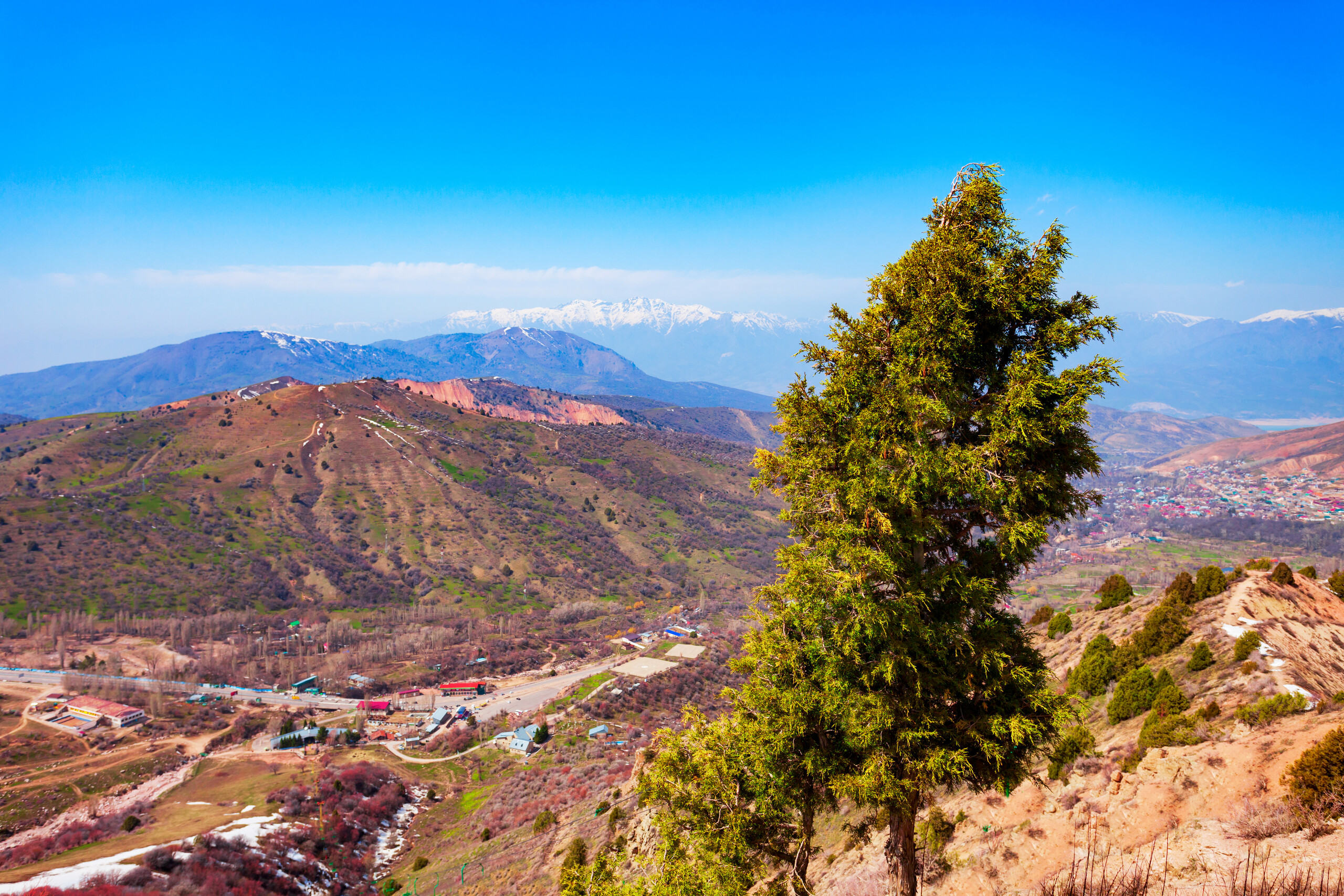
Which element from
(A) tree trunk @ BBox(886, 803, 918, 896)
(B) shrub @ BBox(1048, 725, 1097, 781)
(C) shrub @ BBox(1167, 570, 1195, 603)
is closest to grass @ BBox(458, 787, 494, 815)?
(B) shrub @ BBox(1048, 725, 1097, 781)

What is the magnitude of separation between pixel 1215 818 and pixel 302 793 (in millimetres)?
59640

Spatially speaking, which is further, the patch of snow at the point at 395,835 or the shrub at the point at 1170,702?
the patch of snow at the point at 395,835

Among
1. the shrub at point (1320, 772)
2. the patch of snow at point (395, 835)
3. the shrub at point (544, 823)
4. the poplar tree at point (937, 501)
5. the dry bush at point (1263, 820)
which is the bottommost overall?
the patch of snow at point (395, 835)

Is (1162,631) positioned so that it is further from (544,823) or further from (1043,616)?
(544,823)

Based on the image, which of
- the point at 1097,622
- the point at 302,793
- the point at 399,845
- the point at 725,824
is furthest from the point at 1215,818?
the point at 302,793

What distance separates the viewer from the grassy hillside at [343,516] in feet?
343

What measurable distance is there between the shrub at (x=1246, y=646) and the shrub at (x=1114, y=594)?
1468 centimetres

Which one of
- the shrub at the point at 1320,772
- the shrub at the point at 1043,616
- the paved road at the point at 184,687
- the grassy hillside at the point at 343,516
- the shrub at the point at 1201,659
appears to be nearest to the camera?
the shrub at the point at 1320,772

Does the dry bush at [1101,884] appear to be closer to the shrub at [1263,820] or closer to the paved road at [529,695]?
the shrub at [1263,820]

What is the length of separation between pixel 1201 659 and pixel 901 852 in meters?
19.3

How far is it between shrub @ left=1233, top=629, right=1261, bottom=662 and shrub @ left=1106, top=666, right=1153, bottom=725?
271 cm

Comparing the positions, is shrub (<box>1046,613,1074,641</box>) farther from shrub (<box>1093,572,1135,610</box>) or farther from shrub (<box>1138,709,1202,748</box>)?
shrub (<box>1138,709,1202,748</box>)

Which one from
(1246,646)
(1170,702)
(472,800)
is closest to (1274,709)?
(1170,702)

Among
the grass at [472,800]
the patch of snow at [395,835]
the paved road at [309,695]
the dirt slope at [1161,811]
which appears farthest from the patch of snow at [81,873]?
the paved road at [309,695]
